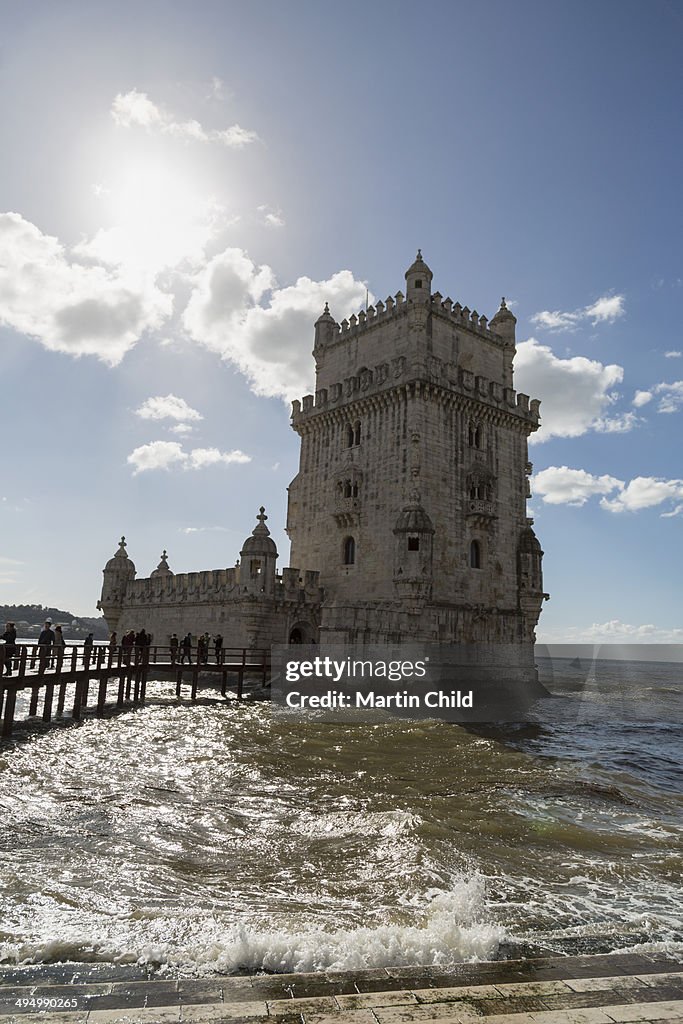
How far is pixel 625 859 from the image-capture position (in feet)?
29.6

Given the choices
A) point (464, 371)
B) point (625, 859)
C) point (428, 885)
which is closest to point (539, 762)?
point (625, 859)

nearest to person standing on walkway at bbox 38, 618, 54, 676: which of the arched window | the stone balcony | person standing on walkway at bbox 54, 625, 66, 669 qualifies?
person standing on walkway at bbox 54, 625, 66, 669

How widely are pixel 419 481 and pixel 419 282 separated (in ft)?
31.7

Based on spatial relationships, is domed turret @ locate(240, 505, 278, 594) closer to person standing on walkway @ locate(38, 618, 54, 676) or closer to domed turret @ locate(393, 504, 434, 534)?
domed turret @ locate(393, 504, 434, 534)

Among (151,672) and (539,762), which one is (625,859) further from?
(151,672)

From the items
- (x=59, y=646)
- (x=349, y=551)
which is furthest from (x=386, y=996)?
(x=349, y=551)

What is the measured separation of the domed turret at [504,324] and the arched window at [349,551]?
13876 mm

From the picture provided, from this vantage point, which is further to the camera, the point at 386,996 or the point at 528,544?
the point at 528,544

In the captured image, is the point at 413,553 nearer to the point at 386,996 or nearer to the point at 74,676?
the point at 74,676

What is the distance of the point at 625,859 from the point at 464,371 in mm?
24833

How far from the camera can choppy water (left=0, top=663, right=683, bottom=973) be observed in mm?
5918

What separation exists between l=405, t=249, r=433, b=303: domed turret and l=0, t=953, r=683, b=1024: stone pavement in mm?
28881

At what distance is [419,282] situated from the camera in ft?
101

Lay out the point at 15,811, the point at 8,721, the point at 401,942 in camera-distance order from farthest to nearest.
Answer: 1. the point at 8,721
2. the point at 15,811
3. the point at 401,942
